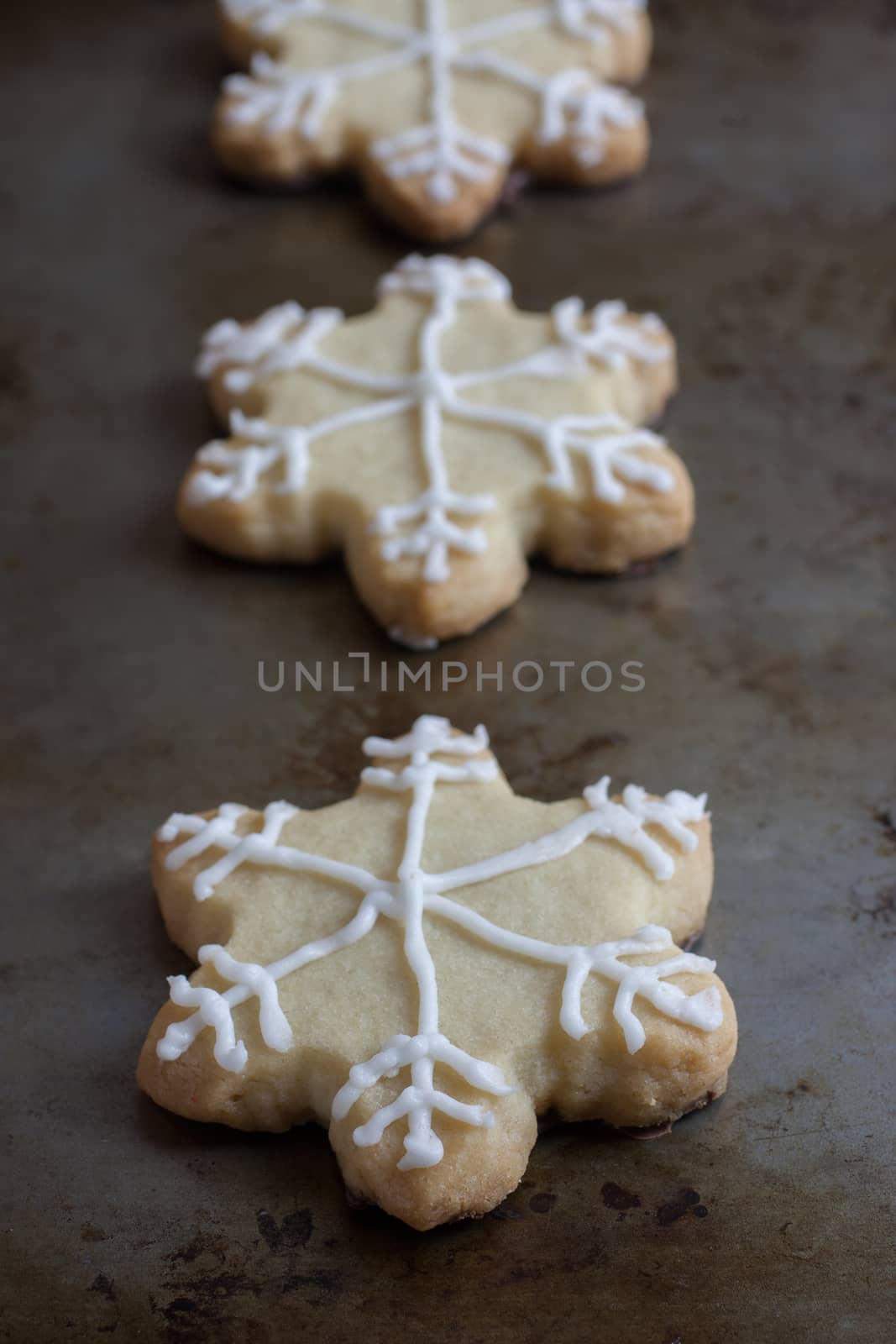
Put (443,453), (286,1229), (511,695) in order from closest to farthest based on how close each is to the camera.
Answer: (286,1229)
(511,695)
(443,453)

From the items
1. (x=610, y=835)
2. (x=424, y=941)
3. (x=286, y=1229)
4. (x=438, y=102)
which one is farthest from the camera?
(x=438, y=102)

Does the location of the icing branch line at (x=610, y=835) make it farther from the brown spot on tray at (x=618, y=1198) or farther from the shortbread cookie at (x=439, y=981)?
the brown spot on tray at (x=618, y=1198)

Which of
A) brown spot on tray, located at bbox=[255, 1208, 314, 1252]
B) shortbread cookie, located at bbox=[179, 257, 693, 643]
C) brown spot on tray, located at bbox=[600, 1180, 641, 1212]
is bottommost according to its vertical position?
brown spot on tray, located at bbox=[255, 1208, 314, 1252]

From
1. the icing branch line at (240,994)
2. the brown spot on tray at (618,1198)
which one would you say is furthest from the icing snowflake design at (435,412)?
the brown spot on tray at (618,1198)

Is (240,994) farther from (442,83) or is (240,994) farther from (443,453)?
(442,83)

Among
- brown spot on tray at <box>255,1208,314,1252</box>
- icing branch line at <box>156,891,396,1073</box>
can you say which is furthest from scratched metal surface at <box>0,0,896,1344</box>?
icing branch line at <box>156,891,396,1073</box>

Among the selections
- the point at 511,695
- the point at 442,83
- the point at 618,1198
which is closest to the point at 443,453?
the point at 511,695

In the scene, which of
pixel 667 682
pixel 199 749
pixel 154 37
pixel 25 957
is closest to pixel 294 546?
pixel 199 749

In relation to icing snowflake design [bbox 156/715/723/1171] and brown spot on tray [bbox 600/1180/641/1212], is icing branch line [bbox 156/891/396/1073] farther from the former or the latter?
brown spot on tray [bbox 600/1180/641/1212]
